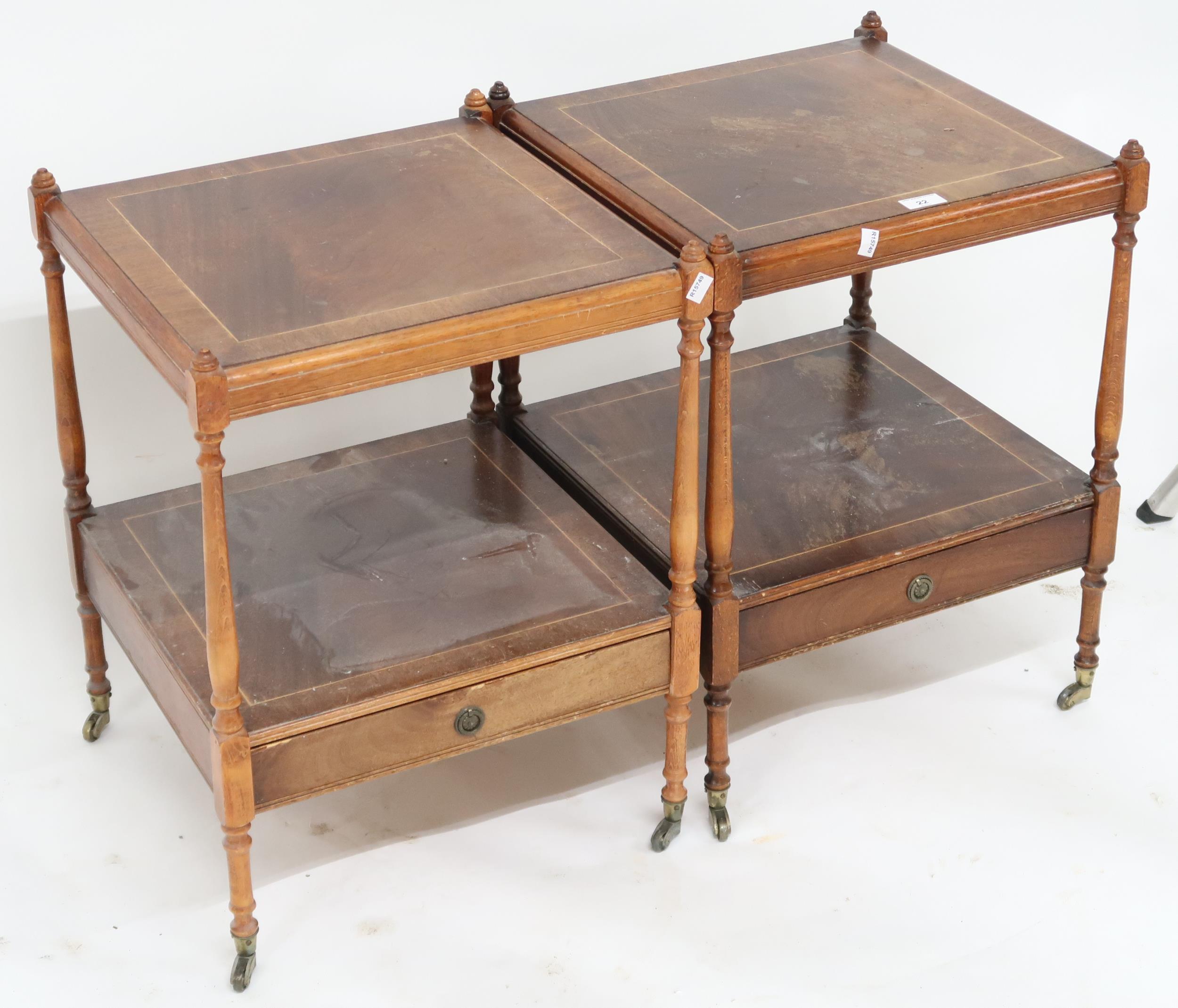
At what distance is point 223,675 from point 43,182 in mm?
796

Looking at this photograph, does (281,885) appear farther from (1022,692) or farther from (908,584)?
(1022,692)

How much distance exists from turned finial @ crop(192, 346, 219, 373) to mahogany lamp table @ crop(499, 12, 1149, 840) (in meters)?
0.70

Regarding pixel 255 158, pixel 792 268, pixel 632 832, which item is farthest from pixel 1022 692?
pixel 255 158

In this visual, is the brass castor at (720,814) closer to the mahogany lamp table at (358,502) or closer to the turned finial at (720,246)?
the mahogany lamp table at (358,502)

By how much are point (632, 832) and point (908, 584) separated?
1.90ft

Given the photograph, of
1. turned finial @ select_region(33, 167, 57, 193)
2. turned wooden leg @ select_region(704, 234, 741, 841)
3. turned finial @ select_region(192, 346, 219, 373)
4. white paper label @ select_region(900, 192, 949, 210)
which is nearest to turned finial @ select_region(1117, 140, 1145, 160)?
white paper label @ select_region(900, 192, 949, 210)

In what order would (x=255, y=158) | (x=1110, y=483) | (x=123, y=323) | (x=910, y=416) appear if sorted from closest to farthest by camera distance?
(x=123, y=323) → (x=255, y=158) → (x=1110, y=483) → (x=910, y=416)

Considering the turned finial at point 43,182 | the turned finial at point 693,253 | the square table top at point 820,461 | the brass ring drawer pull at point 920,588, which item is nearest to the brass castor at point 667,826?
the square table top at point 820,461

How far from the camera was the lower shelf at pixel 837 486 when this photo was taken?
2953 mm

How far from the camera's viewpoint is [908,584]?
3008 millimetres

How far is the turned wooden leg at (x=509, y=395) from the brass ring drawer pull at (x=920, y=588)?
733 mm

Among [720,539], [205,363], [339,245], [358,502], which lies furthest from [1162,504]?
[205,363]

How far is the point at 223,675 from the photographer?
247 centimetres

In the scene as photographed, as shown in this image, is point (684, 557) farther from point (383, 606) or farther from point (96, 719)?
point (96, 719)
